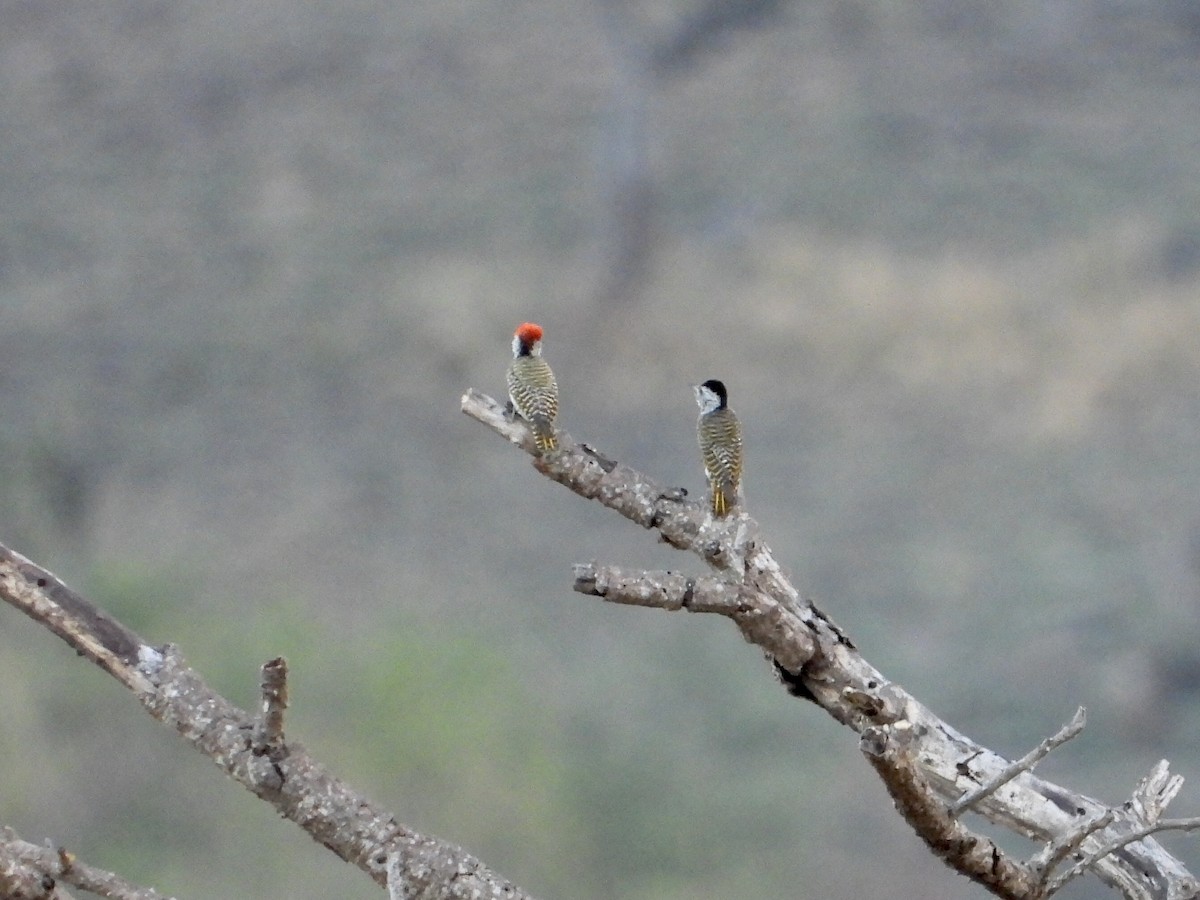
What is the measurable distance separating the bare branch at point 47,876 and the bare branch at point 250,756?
36 cm

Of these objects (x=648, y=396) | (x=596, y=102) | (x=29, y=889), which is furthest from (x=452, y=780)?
(x=596, y=102)

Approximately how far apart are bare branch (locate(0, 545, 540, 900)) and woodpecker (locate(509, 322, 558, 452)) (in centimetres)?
120

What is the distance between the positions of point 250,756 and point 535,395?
1.64 metres

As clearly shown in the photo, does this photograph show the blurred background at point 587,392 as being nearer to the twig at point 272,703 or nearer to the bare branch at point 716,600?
the bare branch at point 716,600

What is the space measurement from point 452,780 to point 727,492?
44.4ft

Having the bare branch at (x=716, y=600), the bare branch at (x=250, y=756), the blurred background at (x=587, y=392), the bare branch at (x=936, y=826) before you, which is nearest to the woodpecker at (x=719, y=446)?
the bare branch at (x=716, y=600)

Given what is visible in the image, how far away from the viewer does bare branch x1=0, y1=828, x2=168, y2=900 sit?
4738 millimetres

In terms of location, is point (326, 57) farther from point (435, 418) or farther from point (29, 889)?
point (29, 889)

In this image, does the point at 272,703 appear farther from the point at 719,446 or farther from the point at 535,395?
the point at 719,446

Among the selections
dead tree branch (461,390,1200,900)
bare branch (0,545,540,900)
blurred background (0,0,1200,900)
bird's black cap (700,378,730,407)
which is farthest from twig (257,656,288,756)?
blurred background (0,0,1200,900)

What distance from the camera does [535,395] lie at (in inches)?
245

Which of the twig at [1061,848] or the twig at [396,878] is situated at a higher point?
the twig at [1061,848]

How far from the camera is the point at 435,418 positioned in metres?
28.8

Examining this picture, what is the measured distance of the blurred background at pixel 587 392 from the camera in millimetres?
20859
